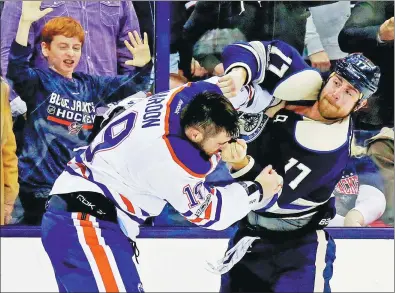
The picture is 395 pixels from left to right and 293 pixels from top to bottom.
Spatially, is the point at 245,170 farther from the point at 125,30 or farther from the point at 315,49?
the point at 125,30

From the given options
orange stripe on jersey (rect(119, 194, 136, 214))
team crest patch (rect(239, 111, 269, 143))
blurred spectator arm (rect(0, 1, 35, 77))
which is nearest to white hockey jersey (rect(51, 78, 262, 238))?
orange stripe on jersey (rect(119, 194, 136, 214))

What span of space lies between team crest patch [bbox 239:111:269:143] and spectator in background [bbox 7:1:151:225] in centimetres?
53

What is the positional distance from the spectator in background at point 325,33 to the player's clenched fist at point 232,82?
362mm

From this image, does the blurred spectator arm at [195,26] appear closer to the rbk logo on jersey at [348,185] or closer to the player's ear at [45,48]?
the player's ear at [45,48]

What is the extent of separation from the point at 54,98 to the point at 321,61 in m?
1.24

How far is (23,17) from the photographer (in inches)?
106

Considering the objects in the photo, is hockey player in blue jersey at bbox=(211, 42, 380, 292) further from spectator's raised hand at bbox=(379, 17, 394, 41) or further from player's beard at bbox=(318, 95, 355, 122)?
spectator's raised hand at bbox=(379, 17, 394, 41)

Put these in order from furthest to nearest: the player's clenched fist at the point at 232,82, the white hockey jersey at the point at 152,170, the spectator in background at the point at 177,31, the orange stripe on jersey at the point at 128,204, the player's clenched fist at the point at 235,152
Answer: the spectator in background at the point at 177,31 → the player's clenched fist at the point at 235,152 → the player's clenched fist at the point at 232,82 → the orange stripe on jersey at the point at 128,204 → the white hockey jersey at the point at 152,170

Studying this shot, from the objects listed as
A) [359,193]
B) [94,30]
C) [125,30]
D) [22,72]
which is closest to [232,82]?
[125,30]

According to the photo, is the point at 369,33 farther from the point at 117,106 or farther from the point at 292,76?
the point at 117,106

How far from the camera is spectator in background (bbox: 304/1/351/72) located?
8.90ft

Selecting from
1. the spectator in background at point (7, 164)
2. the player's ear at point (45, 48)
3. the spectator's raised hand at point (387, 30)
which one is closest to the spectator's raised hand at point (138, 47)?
the player's ear at point (45, 48)

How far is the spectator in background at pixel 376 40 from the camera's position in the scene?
2.74m

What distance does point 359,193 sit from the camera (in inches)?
111
